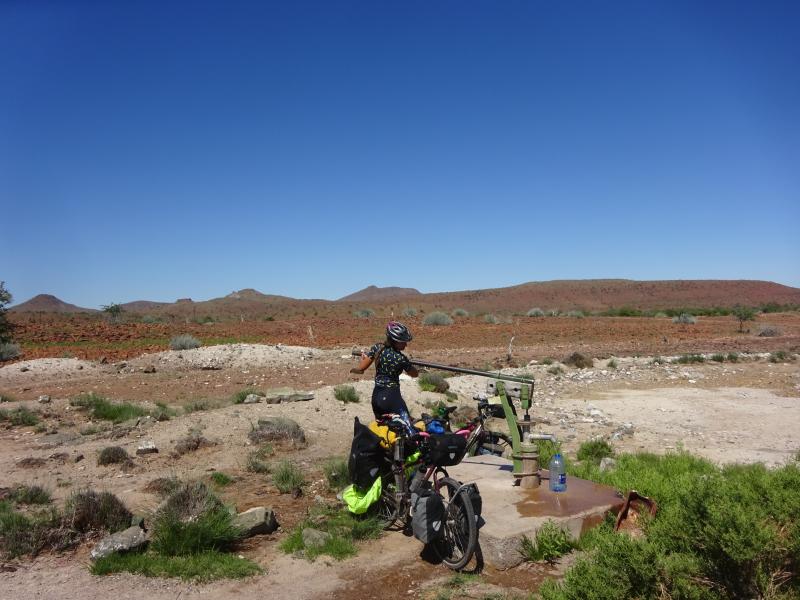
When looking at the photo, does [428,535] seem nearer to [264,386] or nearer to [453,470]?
[453,470]

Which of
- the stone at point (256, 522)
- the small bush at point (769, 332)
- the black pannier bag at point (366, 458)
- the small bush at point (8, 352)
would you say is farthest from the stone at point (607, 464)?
the small bush at point (769, 332)

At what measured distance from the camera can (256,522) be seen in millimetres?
6262

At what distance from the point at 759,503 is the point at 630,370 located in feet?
59.8

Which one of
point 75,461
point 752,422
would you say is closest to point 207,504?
point 75,461

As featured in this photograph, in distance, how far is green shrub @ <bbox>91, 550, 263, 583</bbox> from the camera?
17.4 feet

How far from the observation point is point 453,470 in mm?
7293

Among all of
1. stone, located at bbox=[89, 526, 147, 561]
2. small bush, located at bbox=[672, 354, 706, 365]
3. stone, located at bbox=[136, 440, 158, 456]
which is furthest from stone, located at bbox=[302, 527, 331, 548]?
small bush, located at bbox=[672, 354, 706, 365]

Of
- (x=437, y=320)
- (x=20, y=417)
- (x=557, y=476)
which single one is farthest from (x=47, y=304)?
(x=557, y=476)

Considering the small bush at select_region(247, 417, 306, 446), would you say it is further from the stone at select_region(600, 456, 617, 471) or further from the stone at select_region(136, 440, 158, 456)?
the stone at select_region(600, 456, 617, 471)

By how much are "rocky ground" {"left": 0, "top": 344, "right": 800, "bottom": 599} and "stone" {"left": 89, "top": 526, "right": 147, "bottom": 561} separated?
0.20 metres

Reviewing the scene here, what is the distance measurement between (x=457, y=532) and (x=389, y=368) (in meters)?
1.93

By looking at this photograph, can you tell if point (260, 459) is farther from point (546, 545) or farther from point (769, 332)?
point (769, 332)

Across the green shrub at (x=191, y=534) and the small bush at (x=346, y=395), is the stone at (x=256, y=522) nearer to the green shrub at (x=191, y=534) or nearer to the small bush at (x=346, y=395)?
the green shrub at (x=191, y=534)

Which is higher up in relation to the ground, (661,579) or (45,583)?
(661,579)
